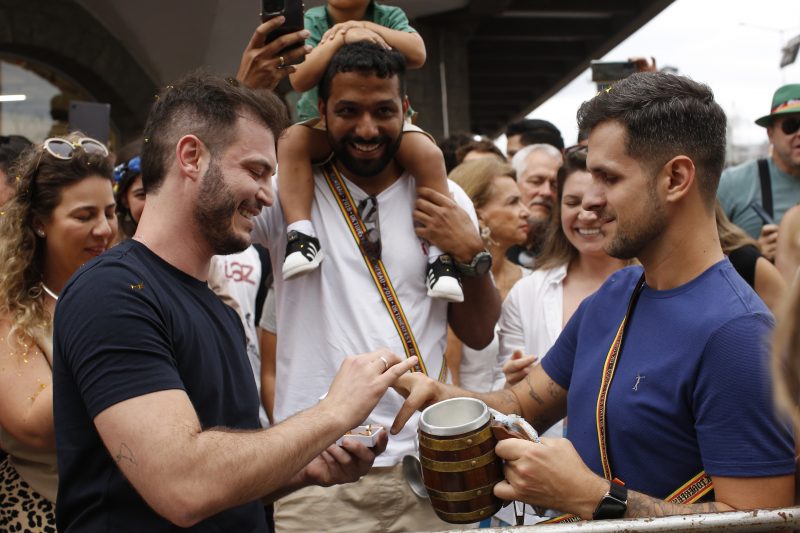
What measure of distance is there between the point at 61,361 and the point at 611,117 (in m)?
1.59

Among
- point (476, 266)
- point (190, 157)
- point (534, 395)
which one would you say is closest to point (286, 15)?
point (190, 157)

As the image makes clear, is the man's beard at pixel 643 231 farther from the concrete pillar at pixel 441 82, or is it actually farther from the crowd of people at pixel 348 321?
the concrete pillar at pixel 441 82

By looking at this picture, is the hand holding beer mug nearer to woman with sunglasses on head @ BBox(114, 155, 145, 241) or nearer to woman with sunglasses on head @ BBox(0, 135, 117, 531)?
woman with sunglasses on head @ BBox(0, 135, 117, 531)

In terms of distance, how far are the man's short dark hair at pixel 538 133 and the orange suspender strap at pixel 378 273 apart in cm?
337

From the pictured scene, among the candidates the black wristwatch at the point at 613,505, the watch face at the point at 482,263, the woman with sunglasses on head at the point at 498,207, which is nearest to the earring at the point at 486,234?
the woman with sunglasses on head at the point at 498,207

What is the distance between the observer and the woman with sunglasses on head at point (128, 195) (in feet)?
12.9

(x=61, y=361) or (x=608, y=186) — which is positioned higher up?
(x=608, y=186)

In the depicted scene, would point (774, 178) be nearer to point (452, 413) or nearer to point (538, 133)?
point (538, 133)

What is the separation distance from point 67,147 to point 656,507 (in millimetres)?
2450

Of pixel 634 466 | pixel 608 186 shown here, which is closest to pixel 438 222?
pixel 608 186

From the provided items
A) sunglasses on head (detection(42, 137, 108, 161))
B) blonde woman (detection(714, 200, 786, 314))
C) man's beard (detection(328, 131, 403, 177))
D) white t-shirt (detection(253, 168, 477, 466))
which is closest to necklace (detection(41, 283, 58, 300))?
sunglasses on head (detection(42, 137, 108, 161))

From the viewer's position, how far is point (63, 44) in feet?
29.3

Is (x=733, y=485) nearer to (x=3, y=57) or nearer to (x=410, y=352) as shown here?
(x=410, y=352)

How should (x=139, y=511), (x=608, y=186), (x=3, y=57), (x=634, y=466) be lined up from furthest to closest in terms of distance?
(x=3, y=57), (x=608, y=186), (x=634, y=466), (x=139, y=511)
